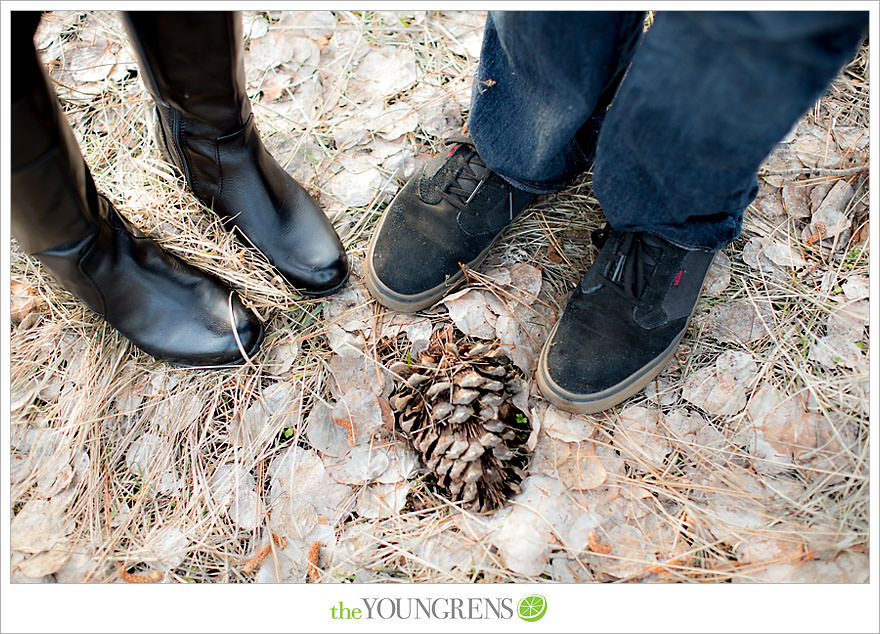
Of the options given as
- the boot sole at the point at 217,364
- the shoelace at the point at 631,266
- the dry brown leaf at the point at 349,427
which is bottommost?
the dry brown leaf at the point at 349,427

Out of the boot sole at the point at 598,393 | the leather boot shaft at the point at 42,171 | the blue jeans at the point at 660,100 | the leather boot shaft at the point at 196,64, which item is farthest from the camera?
the boot sole at the point at 598,393

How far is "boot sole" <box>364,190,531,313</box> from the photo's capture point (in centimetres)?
147

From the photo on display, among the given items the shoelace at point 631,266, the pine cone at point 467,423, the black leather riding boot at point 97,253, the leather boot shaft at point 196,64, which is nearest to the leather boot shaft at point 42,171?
the black leather riding boot at point 97,253

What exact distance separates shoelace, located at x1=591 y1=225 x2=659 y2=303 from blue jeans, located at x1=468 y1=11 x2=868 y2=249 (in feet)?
0.21

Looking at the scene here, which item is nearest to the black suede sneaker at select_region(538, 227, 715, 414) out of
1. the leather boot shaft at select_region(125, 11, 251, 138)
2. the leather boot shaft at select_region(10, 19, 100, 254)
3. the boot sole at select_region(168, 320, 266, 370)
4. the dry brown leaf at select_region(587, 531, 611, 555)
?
the dry brown leaf at select_region(587, 531, 611, 555)

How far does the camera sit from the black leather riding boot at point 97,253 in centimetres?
100

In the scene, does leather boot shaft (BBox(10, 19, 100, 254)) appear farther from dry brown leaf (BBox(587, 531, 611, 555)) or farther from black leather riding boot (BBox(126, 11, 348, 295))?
dry brown leaf (BBox(587, 531, 611, 555))

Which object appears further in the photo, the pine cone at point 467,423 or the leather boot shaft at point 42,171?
the pine cone at point 467,423

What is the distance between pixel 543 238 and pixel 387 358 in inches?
21.7

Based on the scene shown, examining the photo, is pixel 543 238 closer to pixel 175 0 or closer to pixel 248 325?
pixel 248 325

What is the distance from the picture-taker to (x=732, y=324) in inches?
58.1

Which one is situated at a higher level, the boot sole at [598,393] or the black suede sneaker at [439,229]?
the black suede sneaker at [439,229]

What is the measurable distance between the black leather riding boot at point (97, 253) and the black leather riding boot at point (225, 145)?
182 millimetres

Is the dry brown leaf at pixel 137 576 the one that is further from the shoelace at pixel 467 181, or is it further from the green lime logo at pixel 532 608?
the shoelace at pixel 467 181
